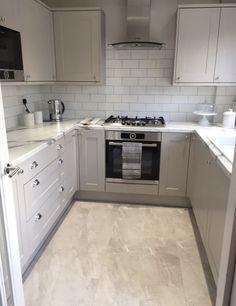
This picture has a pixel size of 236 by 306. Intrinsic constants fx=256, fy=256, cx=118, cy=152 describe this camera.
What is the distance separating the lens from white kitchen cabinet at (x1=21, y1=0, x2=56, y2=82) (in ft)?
7.86

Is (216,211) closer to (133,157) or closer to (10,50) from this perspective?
(133,157)

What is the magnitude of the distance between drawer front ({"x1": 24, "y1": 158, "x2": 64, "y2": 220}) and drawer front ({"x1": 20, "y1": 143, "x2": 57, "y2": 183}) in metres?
0.05

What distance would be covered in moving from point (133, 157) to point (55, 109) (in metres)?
1.19

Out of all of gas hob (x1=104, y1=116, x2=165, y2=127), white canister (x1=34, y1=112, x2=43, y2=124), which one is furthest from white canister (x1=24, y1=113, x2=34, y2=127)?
gas hob (x1=104, y1=116, x2=165, y2=127)

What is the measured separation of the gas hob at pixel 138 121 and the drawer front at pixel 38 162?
37.6 inches

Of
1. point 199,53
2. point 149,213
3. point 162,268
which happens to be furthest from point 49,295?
point 199,53

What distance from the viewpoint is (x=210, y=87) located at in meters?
3.20

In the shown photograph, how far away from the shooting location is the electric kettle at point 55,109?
325cm

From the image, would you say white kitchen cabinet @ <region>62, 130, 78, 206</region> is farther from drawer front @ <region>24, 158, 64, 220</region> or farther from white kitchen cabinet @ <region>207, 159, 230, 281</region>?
white kitchen cabinet @ <region>207, 159, 230, 281</region>

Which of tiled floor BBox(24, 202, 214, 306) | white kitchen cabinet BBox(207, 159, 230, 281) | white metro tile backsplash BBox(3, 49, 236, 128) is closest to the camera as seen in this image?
white kitchen cabinet BBox(207, 159, 230, 281)

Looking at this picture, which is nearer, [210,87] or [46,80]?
[46,80]

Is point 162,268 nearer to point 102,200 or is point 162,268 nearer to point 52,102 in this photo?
point 102,200

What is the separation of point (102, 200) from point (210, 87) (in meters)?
1.96

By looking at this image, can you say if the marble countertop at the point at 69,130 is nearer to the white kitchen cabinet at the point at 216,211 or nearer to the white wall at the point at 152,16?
the white kitchen cabinet at the point at 216,211
